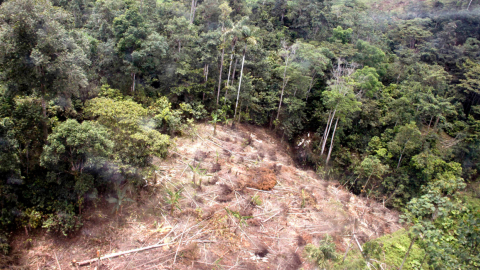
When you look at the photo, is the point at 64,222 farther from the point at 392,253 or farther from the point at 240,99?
the point at 240,99

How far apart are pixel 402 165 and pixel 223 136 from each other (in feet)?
43.0

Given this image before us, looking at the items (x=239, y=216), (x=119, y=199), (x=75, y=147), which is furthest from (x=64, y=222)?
(x=239, y=216)

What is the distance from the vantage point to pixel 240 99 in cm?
2180

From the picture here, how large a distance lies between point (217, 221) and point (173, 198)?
91.8 inches

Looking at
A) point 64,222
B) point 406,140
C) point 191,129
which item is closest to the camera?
point 64,222

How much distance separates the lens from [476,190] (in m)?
21.4

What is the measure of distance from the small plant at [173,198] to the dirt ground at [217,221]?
0.09 meters

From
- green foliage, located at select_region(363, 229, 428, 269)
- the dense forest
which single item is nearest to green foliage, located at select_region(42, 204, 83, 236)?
the dense forest

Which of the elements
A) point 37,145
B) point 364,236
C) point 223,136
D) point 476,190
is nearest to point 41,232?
point 37,145

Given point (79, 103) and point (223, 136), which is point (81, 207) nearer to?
point (79, 103)

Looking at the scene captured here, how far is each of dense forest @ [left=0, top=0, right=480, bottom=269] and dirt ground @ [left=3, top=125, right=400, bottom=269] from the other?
90cm

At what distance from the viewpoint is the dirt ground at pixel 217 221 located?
32.2 ft

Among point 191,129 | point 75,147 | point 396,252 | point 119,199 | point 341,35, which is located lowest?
point 396,252

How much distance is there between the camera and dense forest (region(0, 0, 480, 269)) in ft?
33.0
